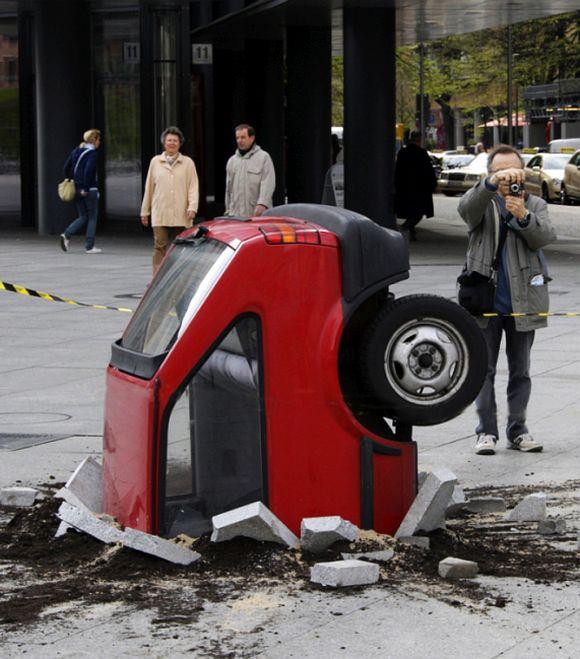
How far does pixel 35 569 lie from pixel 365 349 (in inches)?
57.3

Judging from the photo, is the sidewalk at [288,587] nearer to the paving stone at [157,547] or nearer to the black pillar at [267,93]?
the paving stone at [157,547]

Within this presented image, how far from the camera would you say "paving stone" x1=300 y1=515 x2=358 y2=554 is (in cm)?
541

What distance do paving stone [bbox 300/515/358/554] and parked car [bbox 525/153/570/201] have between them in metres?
35.8

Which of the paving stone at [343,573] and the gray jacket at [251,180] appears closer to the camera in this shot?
the paving stone at [343,573]

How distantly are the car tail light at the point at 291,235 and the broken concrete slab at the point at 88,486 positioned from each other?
1382mm

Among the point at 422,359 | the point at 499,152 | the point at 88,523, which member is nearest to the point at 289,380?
the point at 422,359

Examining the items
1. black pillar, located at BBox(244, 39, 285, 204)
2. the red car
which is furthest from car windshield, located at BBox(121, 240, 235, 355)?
black pillar, located at BBox(244, 39, 285, 204)

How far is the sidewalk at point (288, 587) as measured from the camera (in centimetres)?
461

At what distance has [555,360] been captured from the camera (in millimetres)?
10867

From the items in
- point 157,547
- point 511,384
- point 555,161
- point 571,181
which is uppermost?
point 555,161

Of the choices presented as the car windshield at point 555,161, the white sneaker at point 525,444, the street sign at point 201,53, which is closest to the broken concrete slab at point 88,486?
the white sneaker at point 525,444

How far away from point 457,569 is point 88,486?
5.79 feet

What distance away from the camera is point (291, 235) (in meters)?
5.62

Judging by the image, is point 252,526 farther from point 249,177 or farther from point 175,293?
point 249,177
